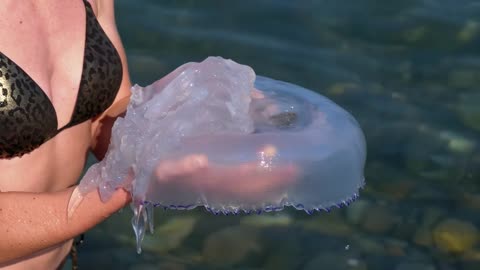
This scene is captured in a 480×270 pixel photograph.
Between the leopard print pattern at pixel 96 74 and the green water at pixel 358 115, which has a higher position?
the leopard print pattern at pixel 96 74

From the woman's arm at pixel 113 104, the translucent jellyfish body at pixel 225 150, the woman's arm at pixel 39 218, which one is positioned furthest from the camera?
the woman's arm at pixel 113 104

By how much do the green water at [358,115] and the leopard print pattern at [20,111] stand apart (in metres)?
1.66

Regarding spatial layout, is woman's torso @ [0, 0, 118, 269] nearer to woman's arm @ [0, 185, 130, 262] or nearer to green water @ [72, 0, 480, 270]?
woman's arm @ [0, 185, 130, 262]

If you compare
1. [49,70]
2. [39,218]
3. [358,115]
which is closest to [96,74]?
[49,70]

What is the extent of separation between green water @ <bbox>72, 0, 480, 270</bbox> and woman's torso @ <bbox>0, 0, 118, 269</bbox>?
138 cm

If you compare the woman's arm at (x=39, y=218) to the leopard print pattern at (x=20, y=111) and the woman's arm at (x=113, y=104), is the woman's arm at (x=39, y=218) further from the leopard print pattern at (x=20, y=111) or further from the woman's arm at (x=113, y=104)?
the woman's arm at (x=113, y=104)

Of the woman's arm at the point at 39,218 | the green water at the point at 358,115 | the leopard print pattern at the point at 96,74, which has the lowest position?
the green water at the point at 358,115

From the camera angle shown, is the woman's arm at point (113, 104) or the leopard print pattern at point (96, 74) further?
the woman's arm at point (113, 104)

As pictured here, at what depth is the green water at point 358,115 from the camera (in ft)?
14.3

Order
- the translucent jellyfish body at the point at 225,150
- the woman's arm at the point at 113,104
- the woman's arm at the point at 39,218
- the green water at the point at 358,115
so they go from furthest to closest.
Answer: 1. the green water at the point at 358,115
2. the woman's arm at the point at 113,104
3. the woman's arm at the point at 39,218
4. the translucent jellyfish body at the point at 225,150

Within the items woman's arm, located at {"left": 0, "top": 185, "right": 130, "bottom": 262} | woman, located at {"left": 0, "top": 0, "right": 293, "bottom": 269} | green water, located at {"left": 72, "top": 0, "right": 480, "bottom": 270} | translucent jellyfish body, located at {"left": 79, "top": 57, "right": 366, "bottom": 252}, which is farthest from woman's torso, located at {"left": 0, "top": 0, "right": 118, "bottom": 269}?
green water, located at {"left": 72, "top": 0, "right": 480, "bottom": 270}

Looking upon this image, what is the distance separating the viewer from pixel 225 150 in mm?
2373

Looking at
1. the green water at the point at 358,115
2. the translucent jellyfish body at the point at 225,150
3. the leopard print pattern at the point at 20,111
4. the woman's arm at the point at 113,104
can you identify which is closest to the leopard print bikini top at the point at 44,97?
the leopard print pattern at the point at 20,111

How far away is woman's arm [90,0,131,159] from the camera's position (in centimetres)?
311
